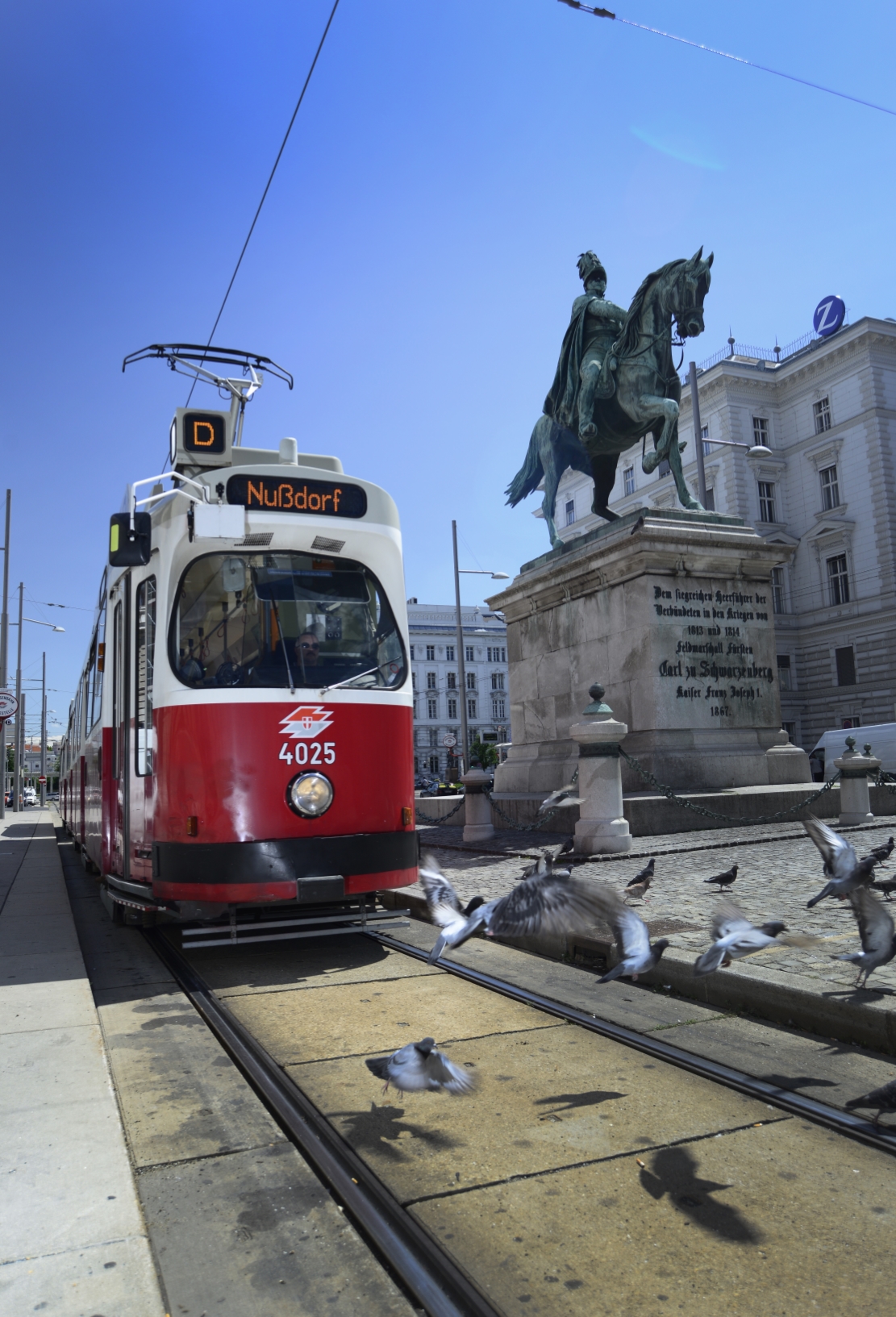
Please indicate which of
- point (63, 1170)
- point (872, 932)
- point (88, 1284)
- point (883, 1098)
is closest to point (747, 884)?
point (872, 932)

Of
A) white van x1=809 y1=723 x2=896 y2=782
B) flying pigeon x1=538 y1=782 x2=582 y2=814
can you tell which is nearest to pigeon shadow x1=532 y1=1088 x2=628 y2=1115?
flying pigeon x1=538 y1=782 x2=582 y2=814

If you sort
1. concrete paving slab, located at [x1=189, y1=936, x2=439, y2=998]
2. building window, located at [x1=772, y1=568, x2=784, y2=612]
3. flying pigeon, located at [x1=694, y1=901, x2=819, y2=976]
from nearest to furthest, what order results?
flying pigeon, located at [x1=694, y1=901, x2=819, y2=976], concrete paving slab, located at [x1=189, y1=936, x2=439, y2=998], building window, located at [x1=772, y1=568, x2=784, y2=612]

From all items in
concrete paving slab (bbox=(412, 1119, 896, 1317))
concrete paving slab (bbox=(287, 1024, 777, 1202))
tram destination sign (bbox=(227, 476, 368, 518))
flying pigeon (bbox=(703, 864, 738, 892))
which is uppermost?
tram destination sign (bbox=(227, 476, 368, 518))

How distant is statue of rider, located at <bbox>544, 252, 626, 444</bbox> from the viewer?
1545cm

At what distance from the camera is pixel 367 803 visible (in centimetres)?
684

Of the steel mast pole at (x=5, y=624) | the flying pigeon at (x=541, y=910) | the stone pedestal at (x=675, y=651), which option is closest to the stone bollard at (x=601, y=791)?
the stone pedestal at (x=675, y=651)

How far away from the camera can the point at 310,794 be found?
659cm

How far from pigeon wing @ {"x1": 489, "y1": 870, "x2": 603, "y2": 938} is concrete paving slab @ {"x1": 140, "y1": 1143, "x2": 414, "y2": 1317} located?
1.27 metres

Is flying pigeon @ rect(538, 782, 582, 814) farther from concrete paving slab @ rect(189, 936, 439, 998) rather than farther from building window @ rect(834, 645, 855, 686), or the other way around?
building window @ rect(834, 645, 855, 686)

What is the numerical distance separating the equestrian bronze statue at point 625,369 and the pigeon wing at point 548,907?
37.2ft

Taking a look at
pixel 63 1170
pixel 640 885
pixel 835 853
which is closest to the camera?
pixel 63 1170

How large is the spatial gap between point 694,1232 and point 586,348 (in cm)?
1477

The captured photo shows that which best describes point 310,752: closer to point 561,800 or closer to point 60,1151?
point 60,1151

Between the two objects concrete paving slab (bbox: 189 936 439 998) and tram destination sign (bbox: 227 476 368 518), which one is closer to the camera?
concrete paving slab (bbox: 189 936 439 998)
